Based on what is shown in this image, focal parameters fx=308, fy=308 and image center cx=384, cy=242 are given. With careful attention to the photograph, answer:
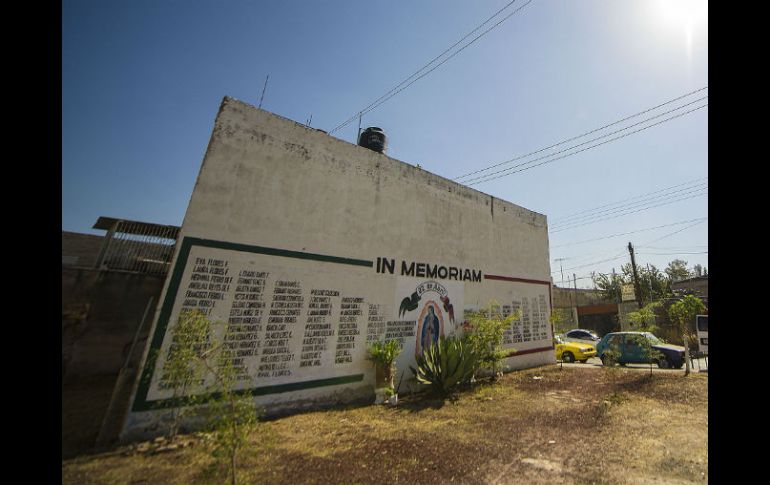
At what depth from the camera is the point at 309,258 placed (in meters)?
6.78

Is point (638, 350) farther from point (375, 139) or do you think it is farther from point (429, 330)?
point (375, 139)

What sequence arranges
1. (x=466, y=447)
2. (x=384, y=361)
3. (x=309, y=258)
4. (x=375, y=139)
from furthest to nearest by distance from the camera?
(x=375, y=139) → (x=384, y=361) → (x=309, y=258) → (x=466, y=447)

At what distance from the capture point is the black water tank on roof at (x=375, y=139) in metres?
9.62

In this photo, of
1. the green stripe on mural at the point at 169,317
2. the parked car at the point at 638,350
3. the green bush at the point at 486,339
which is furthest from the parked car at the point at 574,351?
the green stripe on mural at the point at 169,317

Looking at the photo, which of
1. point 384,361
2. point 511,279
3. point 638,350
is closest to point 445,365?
point 384,361

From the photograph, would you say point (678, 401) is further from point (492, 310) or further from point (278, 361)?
point (278, 361)

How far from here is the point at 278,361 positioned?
19.9 feet

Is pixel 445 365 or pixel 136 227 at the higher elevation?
pixel 136 227

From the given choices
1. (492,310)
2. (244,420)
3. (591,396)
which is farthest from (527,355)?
(244,420)

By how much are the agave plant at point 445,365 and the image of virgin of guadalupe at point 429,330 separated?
38cm

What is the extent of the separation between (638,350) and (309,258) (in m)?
12.9
